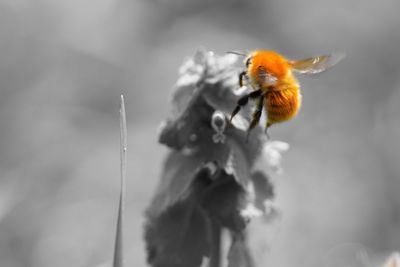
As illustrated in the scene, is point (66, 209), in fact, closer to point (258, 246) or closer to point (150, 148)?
point (150, 148)

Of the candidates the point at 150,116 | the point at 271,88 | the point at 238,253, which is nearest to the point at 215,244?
the point at 238,253

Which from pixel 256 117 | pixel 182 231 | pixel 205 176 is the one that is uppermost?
pixel 256 117

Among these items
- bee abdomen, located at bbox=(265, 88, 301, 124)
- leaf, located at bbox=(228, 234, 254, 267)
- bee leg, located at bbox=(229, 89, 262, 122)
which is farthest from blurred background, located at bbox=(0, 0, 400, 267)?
bee leg, located at bbox=(229, 89, 262, 122)

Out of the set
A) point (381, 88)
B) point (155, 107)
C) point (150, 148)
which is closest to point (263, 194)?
point (150, 148)

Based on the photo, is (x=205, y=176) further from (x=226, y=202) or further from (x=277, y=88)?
(x=277, y=88)

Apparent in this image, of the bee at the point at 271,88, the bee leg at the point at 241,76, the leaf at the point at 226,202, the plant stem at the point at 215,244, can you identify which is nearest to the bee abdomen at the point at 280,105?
the bee at the point at 271,88

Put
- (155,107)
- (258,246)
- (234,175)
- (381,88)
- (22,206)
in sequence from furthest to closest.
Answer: (381,88), (155,107), (22,206), (258,246), (234,175)
